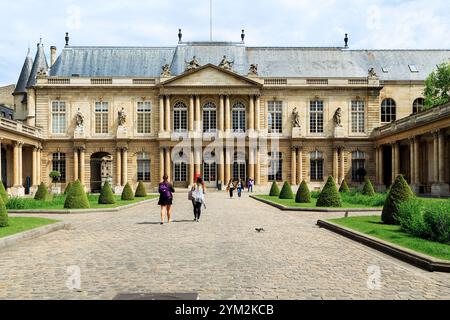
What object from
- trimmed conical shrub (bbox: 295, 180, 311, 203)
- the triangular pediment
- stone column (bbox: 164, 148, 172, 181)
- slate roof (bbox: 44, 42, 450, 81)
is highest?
slate roof (bbox: 44, 42, 450, 81)

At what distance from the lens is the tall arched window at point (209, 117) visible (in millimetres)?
45156

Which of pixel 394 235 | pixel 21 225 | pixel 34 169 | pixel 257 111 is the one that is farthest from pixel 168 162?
pixel 394 235

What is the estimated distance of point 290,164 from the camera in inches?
1799

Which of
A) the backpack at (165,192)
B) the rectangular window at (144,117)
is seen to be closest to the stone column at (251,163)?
the rectangular window at (144,117)

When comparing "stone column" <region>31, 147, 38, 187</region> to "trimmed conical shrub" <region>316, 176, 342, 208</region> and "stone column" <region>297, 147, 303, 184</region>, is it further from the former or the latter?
"trimmed conical shrub" <region>316, 176, 342, 208</region>

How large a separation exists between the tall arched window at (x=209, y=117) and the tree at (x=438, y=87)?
19134mm

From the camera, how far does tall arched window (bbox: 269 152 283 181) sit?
45.8 meters

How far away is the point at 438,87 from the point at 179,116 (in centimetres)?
2334

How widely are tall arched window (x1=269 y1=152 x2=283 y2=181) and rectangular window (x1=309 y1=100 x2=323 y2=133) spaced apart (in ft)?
13.9

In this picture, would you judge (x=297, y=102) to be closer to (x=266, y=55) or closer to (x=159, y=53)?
(x=266, y=55)

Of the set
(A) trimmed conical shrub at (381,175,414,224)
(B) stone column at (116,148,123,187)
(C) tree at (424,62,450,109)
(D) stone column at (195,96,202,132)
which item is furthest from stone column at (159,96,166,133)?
(A) trimmed conical shrub at (381,175,414,224)

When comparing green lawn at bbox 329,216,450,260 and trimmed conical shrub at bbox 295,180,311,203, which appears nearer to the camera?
green lawn at bbox 329,216,450,260

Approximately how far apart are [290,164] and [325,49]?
13730 mm

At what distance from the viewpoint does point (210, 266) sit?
787 cm
